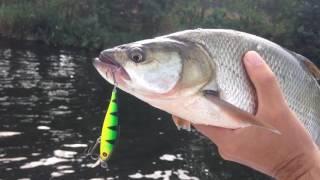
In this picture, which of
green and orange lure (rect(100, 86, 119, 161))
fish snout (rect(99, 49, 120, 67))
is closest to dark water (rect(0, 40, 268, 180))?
green and orange lure (rect(100, 86, 119, 161))

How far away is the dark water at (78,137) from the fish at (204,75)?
1132 centimetres

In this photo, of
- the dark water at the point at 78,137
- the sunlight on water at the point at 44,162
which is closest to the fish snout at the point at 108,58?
the dark water at the point at 78,137

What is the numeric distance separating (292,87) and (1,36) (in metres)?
37.1

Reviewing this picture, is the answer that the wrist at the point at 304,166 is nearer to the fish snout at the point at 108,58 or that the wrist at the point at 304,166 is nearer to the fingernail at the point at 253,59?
the fingernail at the point at 253,59

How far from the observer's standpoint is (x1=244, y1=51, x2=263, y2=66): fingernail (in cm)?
267

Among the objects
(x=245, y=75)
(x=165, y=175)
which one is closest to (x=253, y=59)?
(x=245, y=75)

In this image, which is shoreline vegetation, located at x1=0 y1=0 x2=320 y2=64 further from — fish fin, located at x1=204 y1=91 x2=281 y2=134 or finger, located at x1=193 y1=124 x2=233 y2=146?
fish fin, located at x1=204 y1=91 x2=281 y2=134

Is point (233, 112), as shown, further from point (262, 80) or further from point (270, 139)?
point (270, 139)

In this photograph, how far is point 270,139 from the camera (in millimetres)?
2861

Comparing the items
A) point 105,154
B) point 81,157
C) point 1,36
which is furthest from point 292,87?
point 1,36

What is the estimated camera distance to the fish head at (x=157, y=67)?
266 cm

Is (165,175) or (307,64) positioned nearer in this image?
(307,64)

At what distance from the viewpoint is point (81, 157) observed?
15.7m

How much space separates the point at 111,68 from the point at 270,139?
82 cm
